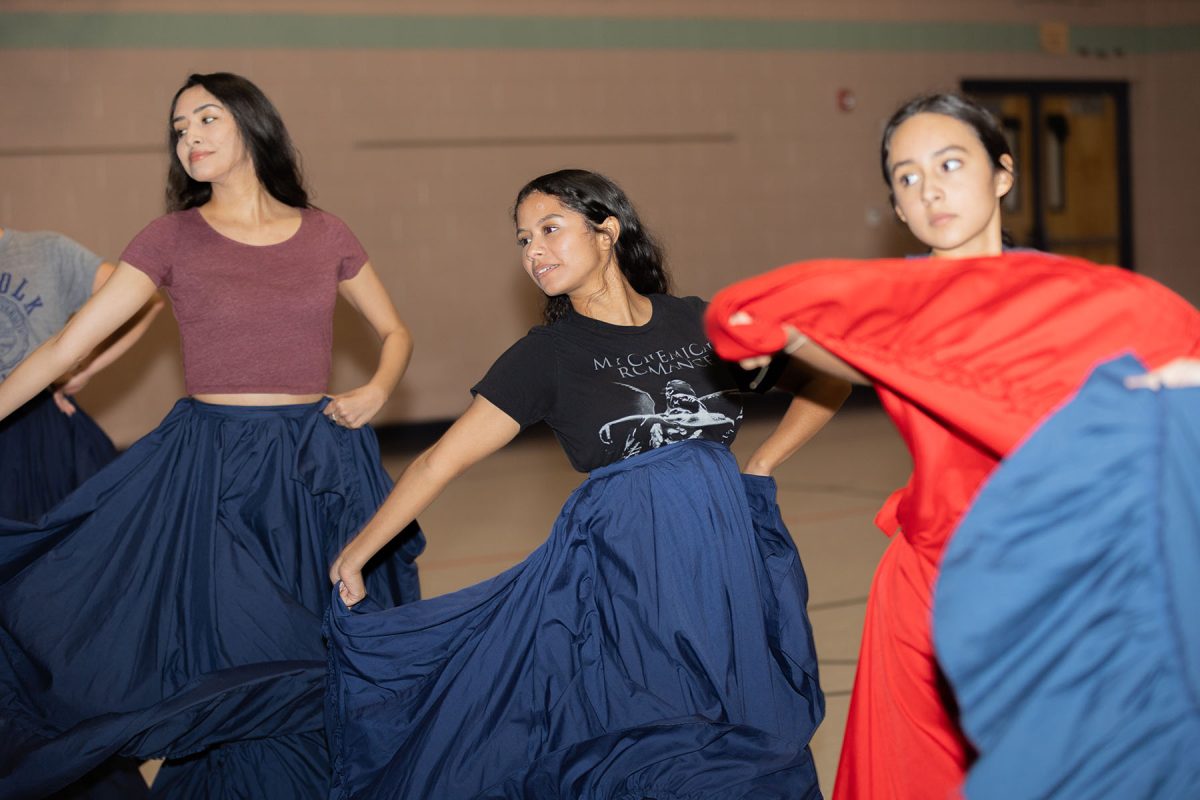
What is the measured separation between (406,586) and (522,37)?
586 cm

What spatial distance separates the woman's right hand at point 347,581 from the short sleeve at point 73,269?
4.89 ft

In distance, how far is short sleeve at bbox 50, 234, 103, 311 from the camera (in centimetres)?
347

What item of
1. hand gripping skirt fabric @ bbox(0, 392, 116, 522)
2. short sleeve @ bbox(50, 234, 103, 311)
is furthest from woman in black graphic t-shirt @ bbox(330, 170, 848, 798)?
short sleeve @ bbox(50, 234, 103, 311)

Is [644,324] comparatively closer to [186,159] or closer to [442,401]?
[186,159]

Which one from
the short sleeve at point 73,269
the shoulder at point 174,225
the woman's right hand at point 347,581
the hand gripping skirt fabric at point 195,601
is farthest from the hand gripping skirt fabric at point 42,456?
the woman's right hand at point 347,581

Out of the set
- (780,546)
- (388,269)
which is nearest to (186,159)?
(780,546)

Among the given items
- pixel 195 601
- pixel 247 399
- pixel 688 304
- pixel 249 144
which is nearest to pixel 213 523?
→ pixel 195 601

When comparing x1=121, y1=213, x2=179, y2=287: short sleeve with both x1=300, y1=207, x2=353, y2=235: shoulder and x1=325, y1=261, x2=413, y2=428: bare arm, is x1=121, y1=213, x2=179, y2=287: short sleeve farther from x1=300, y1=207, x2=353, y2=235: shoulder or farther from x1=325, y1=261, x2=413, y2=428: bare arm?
x1=325, y1=261, x2=413, y2=428: bare arm

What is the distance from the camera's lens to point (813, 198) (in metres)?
9.11

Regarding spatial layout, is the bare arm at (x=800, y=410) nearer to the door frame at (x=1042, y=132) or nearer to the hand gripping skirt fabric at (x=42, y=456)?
the hand gripping skirt fabric at (x=42, y=456)

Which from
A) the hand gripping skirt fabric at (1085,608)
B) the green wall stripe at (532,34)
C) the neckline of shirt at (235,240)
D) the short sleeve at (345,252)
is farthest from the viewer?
the green wall stripe at (532,34)

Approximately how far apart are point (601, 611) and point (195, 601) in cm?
98

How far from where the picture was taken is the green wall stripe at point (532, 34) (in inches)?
281

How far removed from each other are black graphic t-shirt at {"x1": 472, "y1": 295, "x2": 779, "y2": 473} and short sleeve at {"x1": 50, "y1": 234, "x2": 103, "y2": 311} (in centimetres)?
169
